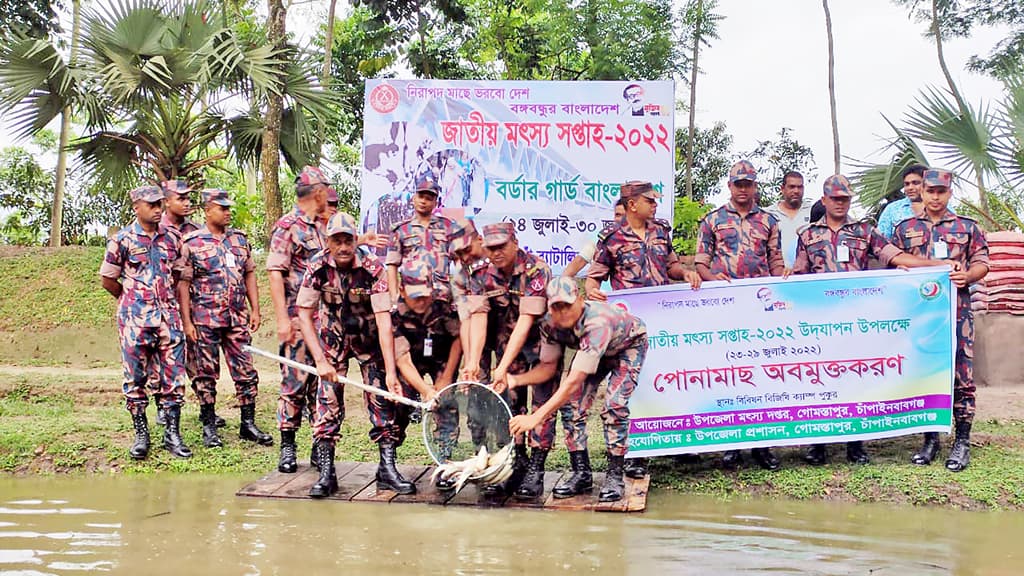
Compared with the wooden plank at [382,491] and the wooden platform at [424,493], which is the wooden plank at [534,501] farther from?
the wooden plank at [382,491]

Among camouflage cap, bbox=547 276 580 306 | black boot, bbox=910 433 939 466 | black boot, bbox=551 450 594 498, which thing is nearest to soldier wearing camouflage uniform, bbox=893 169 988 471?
black boot, bbox=910 433 939 466

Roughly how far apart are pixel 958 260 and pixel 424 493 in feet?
11.7

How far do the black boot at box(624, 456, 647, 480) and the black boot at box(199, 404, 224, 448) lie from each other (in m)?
2.79

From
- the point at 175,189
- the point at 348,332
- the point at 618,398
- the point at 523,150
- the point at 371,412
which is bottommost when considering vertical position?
the point at 371,412

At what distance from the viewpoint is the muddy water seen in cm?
433

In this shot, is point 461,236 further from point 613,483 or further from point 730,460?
point 730,460

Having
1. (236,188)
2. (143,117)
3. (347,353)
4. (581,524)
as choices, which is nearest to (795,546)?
(581,524)

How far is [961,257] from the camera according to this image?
20.6ft

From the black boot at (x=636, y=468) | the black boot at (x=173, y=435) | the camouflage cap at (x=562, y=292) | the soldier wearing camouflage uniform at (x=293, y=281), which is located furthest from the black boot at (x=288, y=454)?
the camouflage cap at (x=562, y=292)

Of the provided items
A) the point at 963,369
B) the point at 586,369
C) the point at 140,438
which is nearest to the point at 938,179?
the point at 963,369

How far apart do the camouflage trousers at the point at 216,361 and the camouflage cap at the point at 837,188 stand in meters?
Answer: 4.01

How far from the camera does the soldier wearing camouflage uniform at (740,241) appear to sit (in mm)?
6418

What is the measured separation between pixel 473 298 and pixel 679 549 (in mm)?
1657

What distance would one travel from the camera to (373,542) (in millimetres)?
4699
